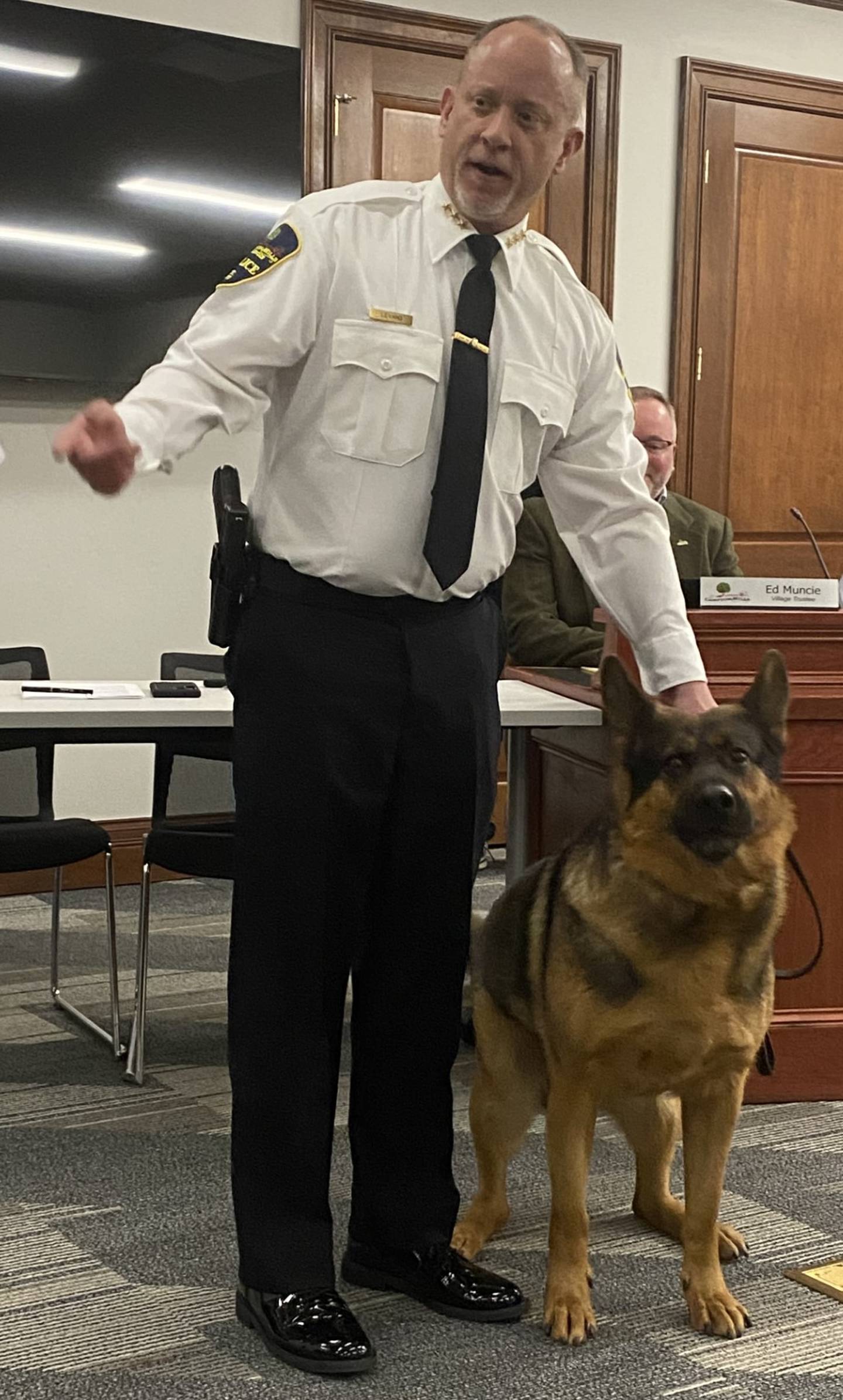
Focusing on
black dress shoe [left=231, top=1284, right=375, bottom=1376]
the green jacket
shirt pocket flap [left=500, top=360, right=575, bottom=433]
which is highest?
shirt pocket flap [left=500, top=360, right=575, bottom=433]

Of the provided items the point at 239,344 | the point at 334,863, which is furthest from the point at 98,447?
the point at 334,863

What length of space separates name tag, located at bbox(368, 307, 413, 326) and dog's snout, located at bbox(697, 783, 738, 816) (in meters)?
0.71

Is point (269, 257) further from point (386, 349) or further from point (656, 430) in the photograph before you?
point (656, 430)

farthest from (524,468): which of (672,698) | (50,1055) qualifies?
(50,1055)

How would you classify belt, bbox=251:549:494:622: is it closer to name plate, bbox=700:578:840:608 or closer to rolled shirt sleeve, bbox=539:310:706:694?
rolled shirt sleeve, bbox=539:310:706:694

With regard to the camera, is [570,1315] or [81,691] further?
[81,691]

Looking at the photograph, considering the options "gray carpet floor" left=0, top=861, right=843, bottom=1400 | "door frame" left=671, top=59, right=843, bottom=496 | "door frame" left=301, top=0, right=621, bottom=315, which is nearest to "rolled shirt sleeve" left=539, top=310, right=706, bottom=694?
"gray carpet floor" left=0, top=861, right=843, bottom=1400

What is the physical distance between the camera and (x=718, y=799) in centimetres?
200

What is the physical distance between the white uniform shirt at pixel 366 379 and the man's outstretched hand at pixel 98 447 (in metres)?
0.07

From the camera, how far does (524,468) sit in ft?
7.09

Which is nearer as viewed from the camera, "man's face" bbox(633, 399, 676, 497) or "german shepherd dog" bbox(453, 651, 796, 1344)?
"german shepherd dog" bbox(453, 651, 796, 1344)

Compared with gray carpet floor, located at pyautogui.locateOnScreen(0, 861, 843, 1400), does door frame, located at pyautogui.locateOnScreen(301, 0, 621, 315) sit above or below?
above

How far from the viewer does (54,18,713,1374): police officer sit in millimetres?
1988

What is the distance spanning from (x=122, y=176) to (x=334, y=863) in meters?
3.34
